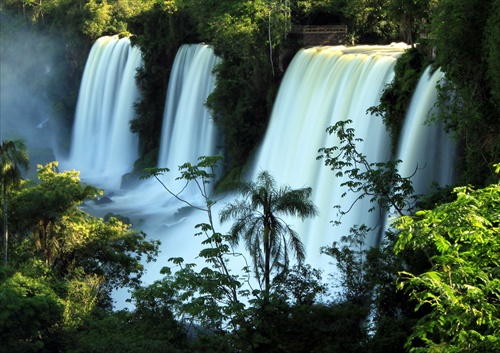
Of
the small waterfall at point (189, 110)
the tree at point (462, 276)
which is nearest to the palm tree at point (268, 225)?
the tree at point (462, 276)

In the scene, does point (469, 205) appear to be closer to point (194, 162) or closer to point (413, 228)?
point (413, 228)

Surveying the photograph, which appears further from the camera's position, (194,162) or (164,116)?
(164,116)

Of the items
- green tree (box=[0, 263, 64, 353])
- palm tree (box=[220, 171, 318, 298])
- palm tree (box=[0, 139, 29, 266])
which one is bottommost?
green tree (box=[0, 263, 64, 353])

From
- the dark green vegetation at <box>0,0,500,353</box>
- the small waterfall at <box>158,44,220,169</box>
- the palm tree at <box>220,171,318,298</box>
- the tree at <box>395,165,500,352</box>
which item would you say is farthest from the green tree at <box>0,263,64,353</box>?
the small waterfall at <box>158,44,220,169</box>

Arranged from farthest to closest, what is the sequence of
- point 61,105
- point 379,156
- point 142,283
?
point 61,105
point 142,283
point 379,156

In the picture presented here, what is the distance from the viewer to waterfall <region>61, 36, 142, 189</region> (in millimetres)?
47594

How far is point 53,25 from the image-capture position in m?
60.8

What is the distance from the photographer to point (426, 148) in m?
22.0

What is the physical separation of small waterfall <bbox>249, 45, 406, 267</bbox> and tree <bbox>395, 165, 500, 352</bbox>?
1285 cm

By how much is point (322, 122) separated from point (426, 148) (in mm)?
6273

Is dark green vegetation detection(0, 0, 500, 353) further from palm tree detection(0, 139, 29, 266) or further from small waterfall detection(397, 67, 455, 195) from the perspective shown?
small waterfall detection(397, 67, 455, 195)

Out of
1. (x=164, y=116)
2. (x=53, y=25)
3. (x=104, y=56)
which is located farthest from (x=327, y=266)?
(x=53, y=25)

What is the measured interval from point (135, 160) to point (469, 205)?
125 ft

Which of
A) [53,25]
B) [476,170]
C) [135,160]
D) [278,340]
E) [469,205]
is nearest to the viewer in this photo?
[469,205]
